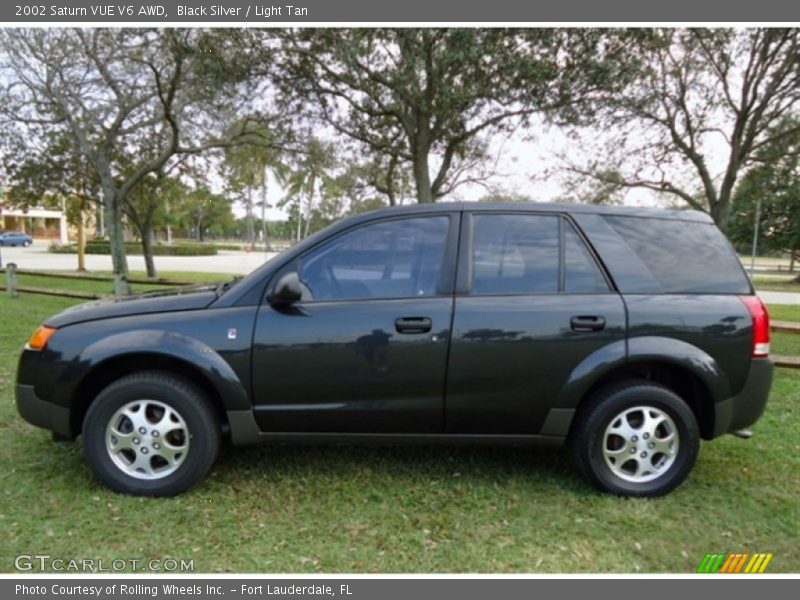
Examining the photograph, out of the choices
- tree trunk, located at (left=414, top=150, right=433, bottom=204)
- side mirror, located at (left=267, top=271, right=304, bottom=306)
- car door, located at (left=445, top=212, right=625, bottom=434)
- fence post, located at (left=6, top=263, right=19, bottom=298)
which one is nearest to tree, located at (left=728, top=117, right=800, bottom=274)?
tree trunk, located at (left=414, top=150, right=433, bottom=204)

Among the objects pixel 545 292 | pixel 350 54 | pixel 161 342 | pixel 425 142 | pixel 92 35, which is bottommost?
pixel 161 342

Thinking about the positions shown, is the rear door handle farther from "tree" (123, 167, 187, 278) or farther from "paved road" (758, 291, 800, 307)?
"paved road" (758, 291, 800, 307)

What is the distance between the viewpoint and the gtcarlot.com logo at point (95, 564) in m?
2.35

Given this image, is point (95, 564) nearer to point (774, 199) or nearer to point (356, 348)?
point (356, 348)

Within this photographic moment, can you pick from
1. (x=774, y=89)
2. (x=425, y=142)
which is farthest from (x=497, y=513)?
(x=774, y=89)

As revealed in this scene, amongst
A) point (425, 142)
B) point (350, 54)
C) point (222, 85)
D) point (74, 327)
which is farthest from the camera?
point (425, 142)

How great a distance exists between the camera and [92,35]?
10609 millimetres

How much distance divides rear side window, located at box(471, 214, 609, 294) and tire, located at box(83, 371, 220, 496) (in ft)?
5.84

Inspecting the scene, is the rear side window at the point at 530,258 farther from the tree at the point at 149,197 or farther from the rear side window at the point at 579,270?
the tree at the point at 149,197

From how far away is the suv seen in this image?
279cm

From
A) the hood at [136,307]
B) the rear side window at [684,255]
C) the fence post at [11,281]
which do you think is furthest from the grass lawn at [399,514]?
the fence post at [11,281]

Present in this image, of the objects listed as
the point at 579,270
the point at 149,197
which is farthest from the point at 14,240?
the point at 579,270

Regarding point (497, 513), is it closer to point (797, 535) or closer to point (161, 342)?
point (797, 535)

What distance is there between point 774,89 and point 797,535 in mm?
9050
